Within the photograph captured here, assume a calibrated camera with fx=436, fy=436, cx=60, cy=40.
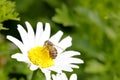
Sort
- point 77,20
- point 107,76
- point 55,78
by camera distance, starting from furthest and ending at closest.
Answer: point 77,20 → point 107,76 → point 55,78

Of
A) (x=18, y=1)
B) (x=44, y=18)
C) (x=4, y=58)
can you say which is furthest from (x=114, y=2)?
(x=4, y=58)

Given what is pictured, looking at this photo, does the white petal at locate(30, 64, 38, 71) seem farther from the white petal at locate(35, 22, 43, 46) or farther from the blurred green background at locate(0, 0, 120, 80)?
the blurred green background at locate(0, 0, 120, 80)

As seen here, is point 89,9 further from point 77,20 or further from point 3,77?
point 3,77

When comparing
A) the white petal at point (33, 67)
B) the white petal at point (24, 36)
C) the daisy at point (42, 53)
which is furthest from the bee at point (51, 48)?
the white petal at point (33, 67)

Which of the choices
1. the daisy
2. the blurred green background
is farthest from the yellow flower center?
the blurred green background

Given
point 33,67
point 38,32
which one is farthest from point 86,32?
point 33,67

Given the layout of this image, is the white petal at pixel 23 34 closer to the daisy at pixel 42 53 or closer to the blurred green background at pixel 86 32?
the daisy at pixel 42 53
